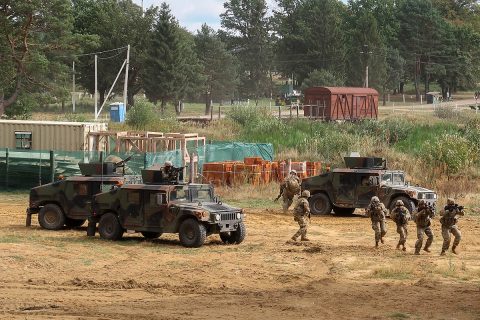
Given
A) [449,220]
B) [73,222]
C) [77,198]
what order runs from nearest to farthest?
[449,220], [77,198], [73,222]

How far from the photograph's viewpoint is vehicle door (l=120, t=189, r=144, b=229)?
23938mm

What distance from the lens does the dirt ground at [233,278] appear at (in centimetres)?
1605

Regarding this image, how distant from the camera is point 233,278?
19234 millimetres

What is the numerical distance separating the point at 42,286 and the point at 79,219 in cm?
846

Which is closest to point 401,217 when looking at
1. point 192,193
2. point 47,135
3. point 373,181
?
point 192,193

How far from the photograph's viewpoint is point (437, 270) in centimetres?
2033

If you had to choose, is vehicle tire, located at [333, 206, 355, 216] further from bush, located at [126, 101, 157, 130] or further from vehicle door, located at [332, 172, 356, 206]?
bush, located at [126, 101, 157, 130]

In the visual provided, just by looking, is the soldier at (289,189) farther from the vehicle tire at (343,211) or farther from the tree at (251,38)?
the tree at (251,38)

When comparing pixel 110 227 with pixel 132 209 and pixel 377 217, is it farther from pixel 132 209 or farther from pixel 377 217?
pixel 377 217

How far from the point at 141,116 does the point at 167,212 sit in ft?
110

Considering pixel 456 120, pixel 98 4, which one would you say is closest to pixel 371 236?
pixel 456 120

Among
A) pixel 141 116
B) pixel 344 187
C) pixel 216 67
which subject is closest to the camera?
pixel 344 187

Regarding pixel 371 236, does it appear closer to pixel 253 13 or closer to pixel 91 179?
pixel 91 179

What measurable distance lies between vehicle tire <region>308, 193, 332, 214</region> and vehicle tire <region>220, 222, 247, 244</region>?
788cm
